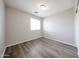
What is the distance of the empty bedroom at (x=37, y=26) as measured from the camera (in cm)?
303

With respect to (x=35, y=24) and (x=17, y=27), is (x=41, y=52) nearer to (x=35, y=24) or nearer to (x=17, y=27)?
(x=17, y=27)

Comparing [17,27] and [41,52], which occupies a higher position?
[17,27]

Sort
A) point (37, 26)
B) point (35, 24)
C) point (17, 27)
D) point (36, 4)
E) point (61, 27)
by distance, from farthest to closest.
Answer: point (37, 26) → point (35, 24) → point (61, 27) → point (17, 27) → point (36, 4)

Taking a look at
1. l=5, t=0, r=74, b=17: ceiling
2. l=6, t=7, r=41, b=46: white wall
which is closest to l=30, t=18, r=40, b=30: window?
l=6, t=7, r=41, b=46: white wall

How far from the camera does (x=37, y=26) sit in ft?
19.0

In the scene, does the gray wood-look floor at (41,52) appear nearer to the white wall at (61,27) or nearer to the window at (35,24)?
the white wall at (61,27)

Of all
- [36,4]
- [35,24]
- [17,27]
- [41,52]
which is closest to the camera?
[41,52]

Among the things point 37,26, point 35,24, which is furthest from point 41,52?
point 37,26

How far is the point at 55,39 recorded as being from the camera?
488 cm

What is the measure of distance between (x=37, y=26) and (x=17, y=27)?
2.22 m

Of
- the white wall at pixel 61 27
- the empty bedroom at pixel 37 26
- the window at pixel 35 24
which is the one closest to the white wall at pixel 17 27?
the empty bedroom at pixel 37 26

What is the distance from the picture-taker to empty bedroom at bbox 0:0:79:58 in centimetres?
303

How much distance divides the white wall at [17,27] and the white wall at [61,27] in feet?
5.68

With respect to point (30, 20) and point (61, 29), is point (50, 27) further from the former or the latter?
point (30, 20)
